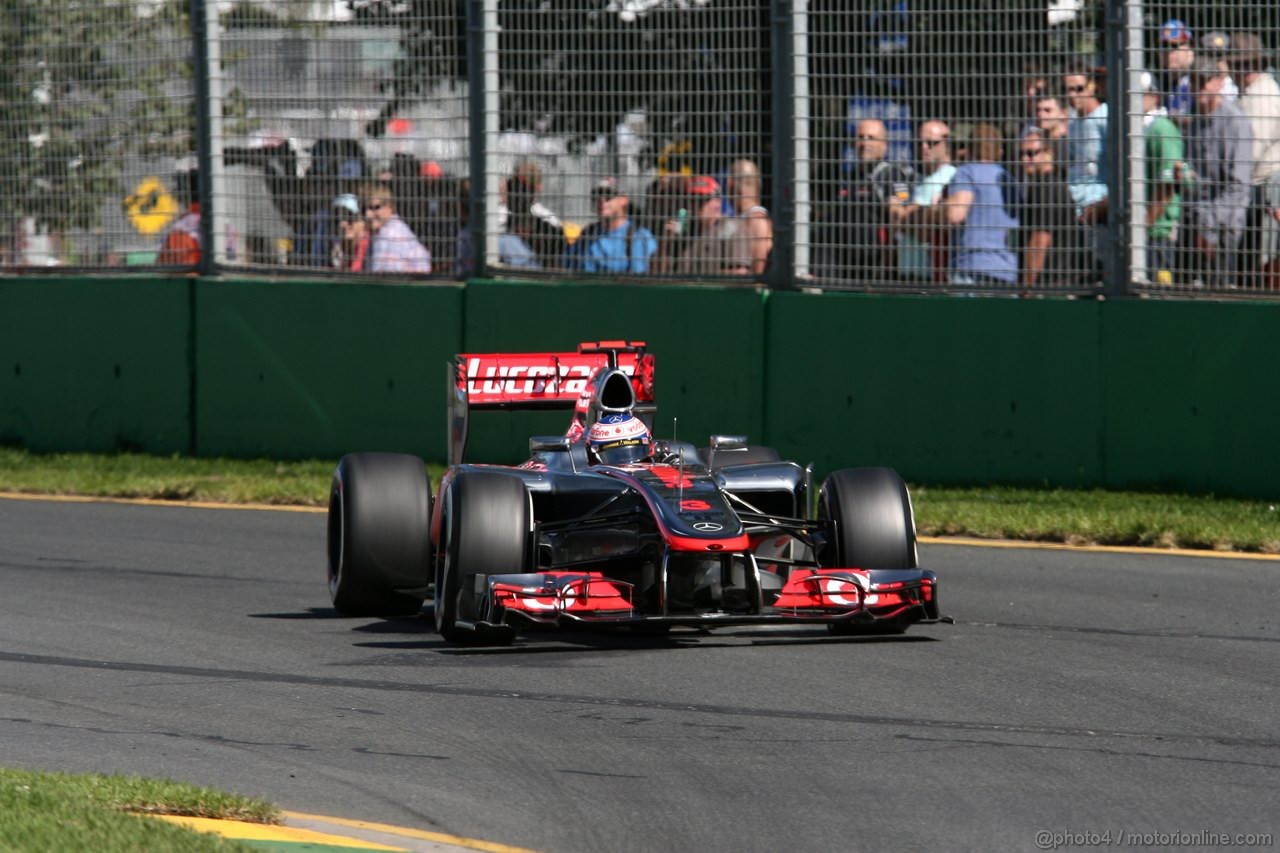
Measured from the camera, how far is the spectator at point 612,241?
539 inches

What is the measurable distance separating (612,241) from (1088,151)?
3.33 metres

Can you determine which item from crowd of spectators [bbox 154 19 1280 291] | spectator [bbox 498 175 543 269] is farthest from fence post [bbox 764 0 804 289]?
spectator [bbox 498 175 543 269]

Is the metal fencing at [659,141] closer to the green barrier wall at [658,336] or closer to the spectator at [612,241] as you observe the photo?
the spectator at [612,241]

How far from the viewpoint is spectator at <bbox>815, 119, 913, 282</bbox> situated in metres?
13.0

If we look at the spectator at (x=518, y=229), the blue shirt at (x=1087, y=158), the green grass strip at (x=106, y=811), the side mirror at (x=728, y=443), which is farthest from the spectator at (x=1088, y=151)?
the green grass strip at (x=106, y=811)

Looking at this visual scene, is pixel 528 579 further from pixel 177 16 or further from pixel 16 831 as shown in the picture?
pixel 177 16

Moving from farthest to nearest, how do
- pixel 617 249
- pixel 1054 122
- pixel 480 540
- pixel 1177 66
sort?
pixel 617 249, pixel 1054 122, pixel 1177 66, pixel 480 540

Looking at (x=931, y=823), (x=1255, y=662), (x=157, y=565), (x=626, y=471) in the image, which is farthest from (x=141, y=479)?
(x=931, y=823)

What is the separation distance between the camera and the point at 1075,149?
41.9 feet

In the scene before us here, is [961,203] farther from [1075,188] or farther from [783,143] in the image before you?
[783,143]

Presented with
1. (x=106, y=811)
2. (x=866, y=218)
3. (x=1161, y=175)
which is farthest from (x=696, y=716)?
(x=1161, y=175)

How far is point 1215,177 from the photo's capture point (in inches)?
485

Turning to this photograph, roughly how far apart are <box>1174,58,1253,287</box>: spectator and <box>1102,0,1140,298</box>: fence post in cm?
39

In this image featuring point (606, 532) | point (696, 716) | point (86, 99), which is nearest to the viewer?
point (696, 716)
